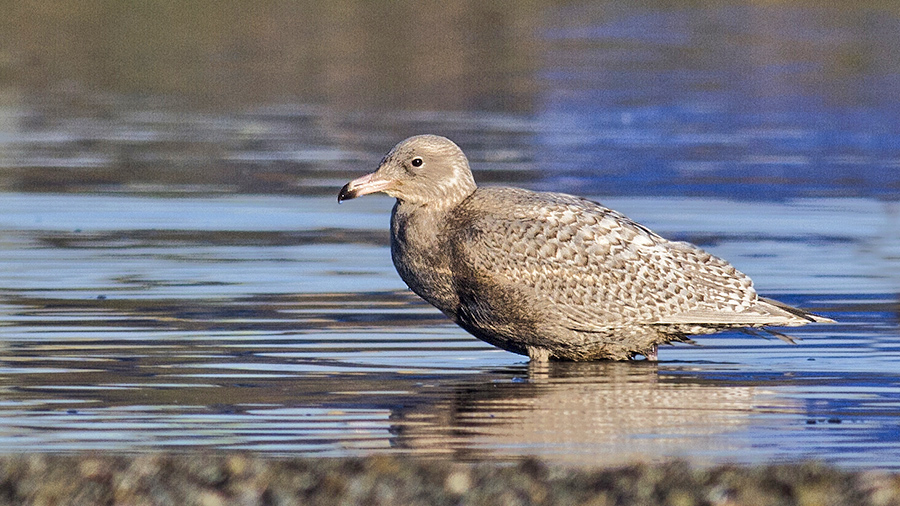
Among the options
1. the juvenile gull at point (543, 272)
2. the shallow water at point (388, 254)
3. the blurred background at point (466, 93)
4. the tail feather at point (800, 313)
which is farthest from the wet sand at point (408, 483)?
the blurred background at point (466, 93)

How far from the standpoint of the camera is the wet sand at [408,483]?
8.52 metres

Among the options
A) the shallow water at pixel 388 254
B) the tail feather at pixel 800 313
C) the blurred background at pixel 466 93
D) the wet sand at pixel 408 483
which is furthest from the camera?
the blurred background at pixel 466 93

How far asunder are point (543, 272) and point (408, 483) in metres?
3.29

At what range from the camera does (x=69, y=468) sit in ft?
29.4

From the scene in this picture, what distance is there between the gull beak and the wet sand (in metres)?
3.25

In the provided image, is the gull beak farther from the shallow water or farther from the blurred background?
the blurred background

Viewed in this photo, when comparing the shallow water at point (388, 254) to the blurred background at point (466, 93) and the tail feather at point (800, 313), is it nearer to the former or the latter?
the blurred background at point (466, 93)

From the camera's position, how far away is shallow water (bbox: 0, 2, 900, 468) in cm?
1016

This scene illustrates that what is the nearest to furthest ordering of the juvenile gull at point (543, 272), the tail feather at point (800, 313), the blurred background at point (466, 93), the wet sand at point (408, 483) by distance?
the wet sand at point (408, 483)
the juvenile gull at point (543, 272)
the tail feather at point (800, 313)
the blurred background at point (466, 93)

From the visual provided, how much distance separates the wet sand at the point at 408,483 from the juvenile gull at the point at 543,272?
2.83 m

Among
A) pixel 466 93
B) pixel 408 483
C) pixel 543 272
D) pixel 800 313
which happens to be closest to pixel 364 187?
pixel 543 272

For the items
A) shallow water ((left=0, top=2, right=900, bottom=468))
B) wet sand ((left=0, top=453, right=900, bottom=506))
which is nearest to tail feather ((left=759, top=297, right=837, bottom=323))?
shallow water ((left=0, top=2, right=900, bottom=468))

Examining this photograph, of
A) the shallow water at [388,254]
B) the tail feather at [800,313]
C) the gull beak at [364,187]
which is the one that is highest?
the gull beak at [364,187]

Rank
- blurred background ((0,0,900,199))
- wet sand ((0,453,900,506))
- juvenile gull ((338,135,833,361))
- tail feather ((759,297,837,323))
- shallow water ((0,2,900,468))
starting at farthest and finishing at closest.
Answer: blurred background ((0,0,900,199)) → tail feather ((759,297,837,323)) → juvenile gull ((338,135,833,361)) → shallow water ((0,2,900,468)) → wet sand ((0,453,900,506))
